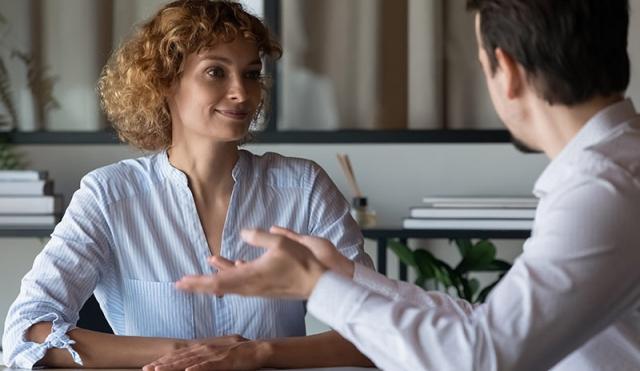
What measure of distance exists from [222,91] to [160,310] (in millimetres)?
470

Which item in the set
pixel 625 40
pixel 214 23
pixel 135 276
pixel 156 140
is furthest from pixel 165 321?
pixel 625 40

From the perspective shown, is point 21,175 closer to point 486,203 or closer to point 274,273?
point 486,203

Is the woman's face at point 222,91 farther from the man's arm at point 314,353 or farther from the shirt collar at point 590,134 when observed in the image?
the shirt collar at point 590,134

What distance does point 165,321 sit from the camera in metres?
2.37

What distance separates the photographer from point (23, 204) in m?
4.05

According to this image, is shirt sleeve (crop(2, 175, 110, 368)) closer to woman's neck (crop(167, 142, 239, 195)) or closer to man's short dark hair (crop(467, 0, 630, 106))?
woman's neck (crop(167, 142, 239, 195))

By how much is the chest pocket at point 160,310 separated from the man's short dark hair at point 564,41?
120 cm

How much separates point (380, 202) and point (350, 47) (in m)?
0.58

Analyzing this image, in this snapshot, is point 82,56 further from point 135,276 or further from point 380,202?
point 135,276

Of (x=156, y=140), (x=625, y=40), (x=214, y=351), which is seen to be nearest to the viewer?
(x=625, y=40)

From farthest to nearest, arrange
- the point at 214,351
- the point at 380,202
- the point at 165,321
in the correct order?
the point at 380,202 → the point at 165,321 → the point at 214,351

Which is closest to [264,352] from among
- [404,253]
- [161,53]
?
[161,53]

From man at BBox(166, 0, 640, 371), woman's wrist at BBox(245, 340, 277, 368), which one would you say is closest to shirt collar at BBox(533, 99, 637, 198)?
man at BBox(166, 0, 640, 371)

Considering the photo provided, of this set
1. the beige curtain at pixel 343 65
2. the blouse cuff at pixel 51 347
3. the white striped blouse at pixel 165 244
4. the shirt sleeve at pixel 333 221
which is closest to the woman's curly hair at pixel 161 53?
the white striped blouse at pixel 165 244
